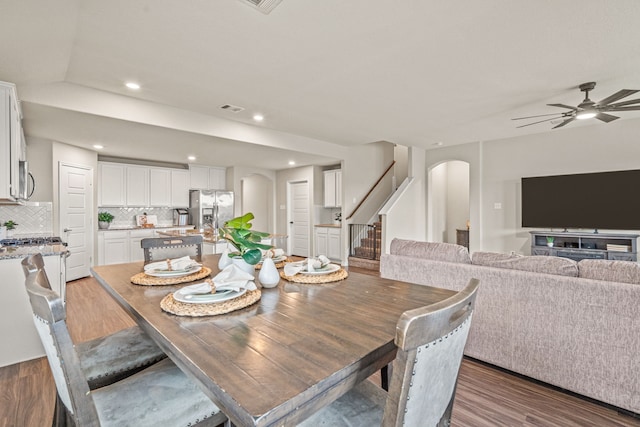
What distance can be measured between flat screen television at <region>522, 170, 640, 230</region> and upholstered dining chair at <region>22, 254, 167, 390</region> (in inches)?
234

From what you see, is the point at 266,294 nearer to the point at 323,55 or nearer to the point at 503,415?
the point at 503,415

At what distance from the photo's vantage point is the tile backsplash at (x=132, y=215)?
6.38 metres

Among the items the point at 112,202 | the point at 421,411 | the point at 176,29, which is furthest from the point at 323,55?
the point at 112,202

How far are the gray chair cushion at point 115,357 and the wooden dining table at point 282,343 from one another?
0.28 metres

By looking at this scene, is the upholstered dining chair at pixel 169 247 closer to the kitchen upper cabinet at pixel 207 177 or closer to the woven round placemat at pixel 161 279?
the woven round placemat at pixel 161 279

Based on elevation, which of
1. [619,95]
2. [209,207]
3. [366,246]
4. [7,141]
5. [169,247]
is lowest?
[366,246]

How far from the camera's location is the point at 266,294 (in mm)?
1439

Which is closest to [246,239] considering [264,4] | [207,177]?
[264,4]

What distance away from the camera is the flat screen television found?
456 centimetres

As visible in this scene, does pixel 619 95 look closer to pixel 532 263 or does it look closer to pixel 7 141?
pixel 532 263

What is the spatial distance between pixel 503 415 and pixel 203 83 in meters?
3.58

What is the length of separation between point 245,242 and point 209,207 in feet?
19.0

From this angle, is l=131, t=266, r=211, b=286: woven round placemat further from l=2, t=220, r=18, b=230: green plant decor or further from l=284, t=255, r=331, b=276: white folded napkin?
l=2, t=220, r=18, b=230: green plant decor

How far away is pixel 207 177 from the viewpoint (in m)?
A: 7.39
